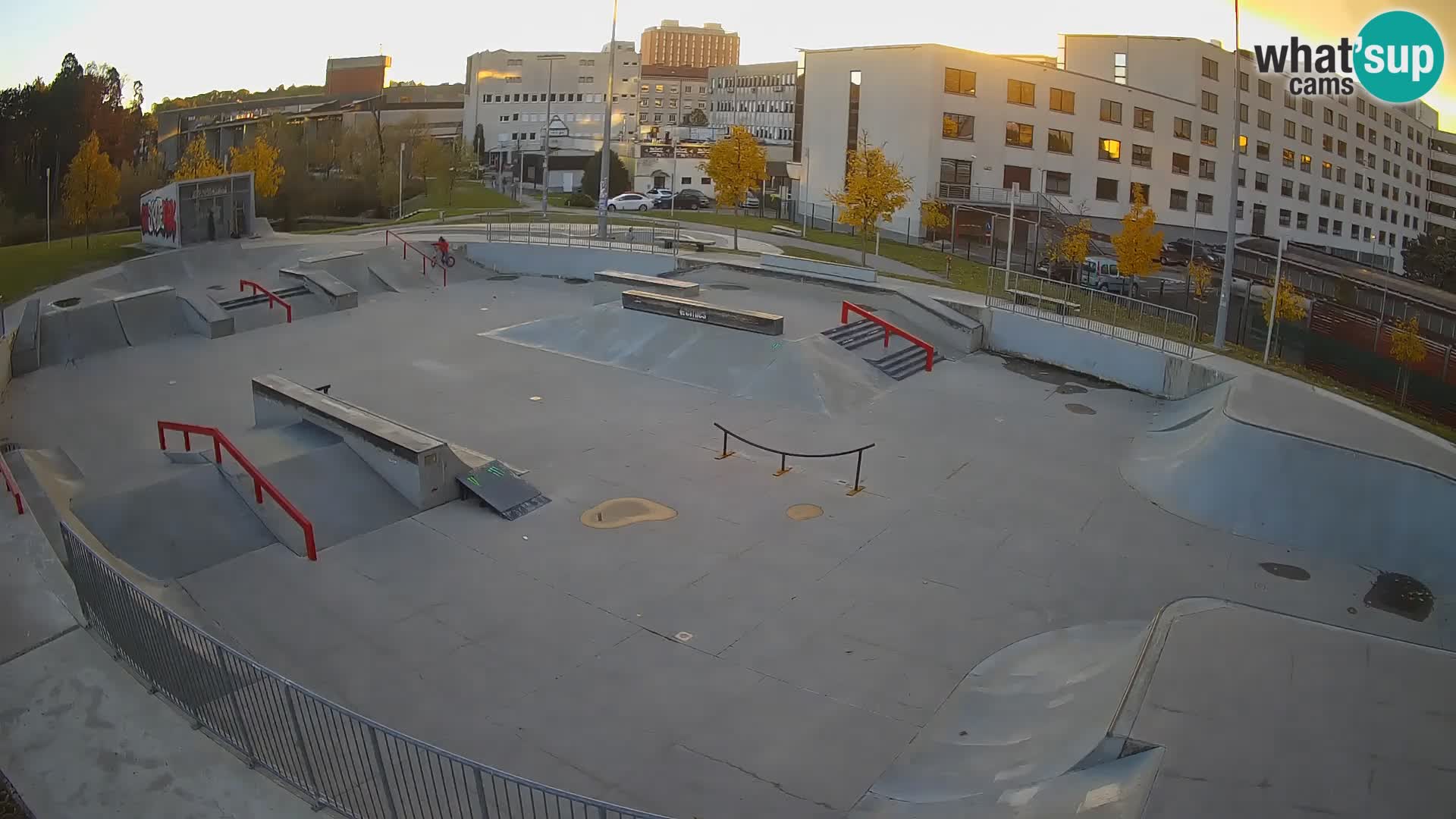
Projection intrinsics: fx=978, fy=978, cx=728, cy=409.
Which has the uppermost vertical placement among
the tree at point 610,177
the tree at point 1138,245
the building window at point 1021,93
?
the building window at point 1021,93

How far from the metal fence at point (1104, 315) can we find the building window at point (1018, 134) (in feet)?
75.0

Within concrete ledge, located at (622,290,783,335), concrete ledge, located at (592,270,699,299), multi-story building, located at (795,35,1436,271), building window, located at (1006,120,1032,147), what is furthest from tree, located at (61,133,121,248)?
building window, located at (1006,120,1032,147)

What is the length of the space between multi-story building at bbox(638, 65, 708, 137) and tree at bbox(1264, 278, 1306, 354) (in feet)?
495

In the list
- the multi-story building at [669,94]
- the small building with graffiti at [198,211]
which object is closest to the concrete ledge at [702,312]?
the small building with graffiti at [198,211]

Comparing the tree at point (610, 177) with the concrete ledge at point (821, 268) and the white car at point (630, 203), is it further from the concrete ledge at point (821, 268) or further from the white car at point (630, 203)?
the concrete ledge at point (821, 268)

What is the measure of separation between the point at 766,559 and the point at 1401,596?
8.72 m

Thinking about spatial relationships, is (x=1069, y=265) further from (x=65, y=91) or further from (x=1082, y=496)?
(x=65, y=91)

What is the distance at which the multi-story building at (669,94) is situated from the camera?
171500 mm

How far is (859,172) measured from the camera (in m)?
37.3

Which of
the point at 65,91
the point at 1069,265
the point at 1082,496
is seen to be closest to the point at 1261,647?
the point at 1082,496

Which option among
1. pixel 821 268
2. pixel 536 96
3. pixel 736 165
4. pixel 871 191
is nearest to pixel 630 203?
pixel 736 165

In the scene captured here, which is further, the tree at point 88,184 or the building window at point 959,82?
the building window at point 959,82

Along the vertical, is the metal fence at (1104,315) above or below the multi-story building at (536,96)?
below

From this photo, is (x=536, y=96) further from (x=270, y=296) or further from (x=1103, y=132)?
(x=270, y=296)
